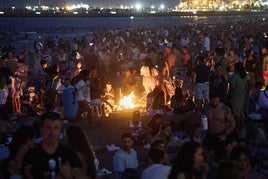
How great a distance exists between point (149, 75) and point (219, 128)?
5.57 meters

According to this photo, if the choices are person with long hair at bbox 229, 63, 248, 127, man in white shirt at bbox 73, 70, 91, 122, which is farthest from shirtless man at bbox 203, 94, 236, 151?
man in white shirt at bbox 73, 70, 91, 122

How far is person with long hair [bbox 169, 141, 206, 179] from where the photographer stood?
15.3 feet

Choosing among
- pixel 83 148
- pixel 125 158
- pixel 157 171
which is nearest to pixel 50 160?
pixel 83 148

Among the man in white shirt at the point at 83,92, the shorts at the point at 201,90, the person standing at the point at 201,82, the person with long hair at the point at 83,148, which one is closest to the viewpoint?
the person with long hair at the point at 83,148

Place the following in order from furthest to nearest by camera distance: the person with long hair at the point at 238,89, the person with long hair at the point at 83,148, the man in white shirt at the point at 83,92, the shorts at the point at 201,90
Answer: the shorts at the point at 201,90 < the man in white shirt at the point at 83,92 < the person with long hair at the point at 238,89 < the person with long hair at the point at 83,148

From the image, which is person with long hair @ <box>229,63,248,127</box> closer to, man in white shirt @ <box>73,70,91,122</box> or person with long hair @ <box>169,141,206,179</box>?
man in white shirt @ <box>73,70,91,122</box>

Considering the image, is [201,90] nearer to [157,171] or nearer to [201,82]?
[201,82]

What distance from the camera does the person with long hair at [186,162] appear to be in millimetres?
4648

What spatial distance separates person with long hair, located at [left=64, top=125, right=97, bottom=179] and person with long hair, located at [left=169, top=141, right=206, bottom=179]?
884mm

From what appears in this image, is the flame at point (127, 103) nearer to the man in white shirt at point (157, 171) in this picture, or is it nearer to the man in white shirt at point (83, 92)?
the man in white shirt at point (83, 92)

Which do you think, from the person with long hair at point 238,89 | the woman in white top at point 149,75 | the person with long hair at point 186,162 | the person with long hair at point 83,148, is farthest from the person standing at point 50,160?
the woman in white top at point 149,75

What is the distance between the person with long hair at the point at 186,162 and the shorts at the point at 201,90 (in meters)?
6.76

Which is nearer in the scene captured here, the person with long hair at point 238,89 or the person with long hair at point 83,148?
the person with long hair at point 83,148

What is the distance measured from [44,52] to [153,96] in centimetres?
1157
